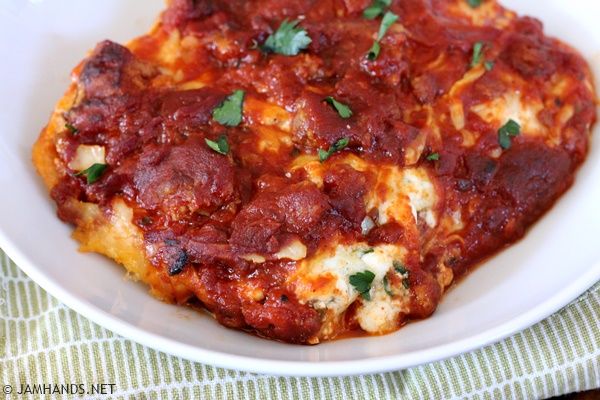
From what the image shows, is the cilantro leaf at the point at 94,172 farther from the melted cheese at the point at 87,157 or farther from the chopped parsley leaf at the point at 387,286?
the chopped parsley leaf at the point at 387,286

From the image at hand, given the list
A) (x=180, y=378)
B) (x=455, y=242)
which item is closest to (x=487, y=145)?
(x=455, y=242)

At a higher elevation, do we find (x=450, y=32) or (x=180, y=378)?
(x=450, y=32)

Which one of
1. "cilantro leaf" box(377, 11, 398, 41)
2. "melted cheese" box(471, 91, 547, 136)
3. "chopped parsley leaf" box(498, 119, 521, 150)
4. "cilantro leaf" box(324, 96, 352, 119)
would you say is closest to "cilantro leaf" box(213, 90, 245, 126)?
"cilantro leaf" box(324, 96, 352, 119)

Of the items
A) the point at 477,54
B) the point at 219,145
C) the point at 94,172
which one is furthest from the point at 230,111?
the point at 477,54

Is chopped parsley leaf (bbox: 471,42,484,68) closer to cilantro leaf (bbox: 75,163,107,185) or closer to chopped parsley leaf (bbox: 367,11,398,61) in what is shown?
chopped parsley leaf (bbox: 367,11,398,61)

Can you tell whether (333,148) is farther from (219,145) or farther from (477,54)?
(477,54)

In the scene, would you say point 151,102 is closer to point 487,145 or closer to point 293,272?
point 293,272

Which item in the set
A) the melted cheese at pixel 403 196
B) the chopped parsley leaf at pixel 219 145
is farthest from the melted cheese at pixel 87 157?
the melted cheese at pixel 403 196
